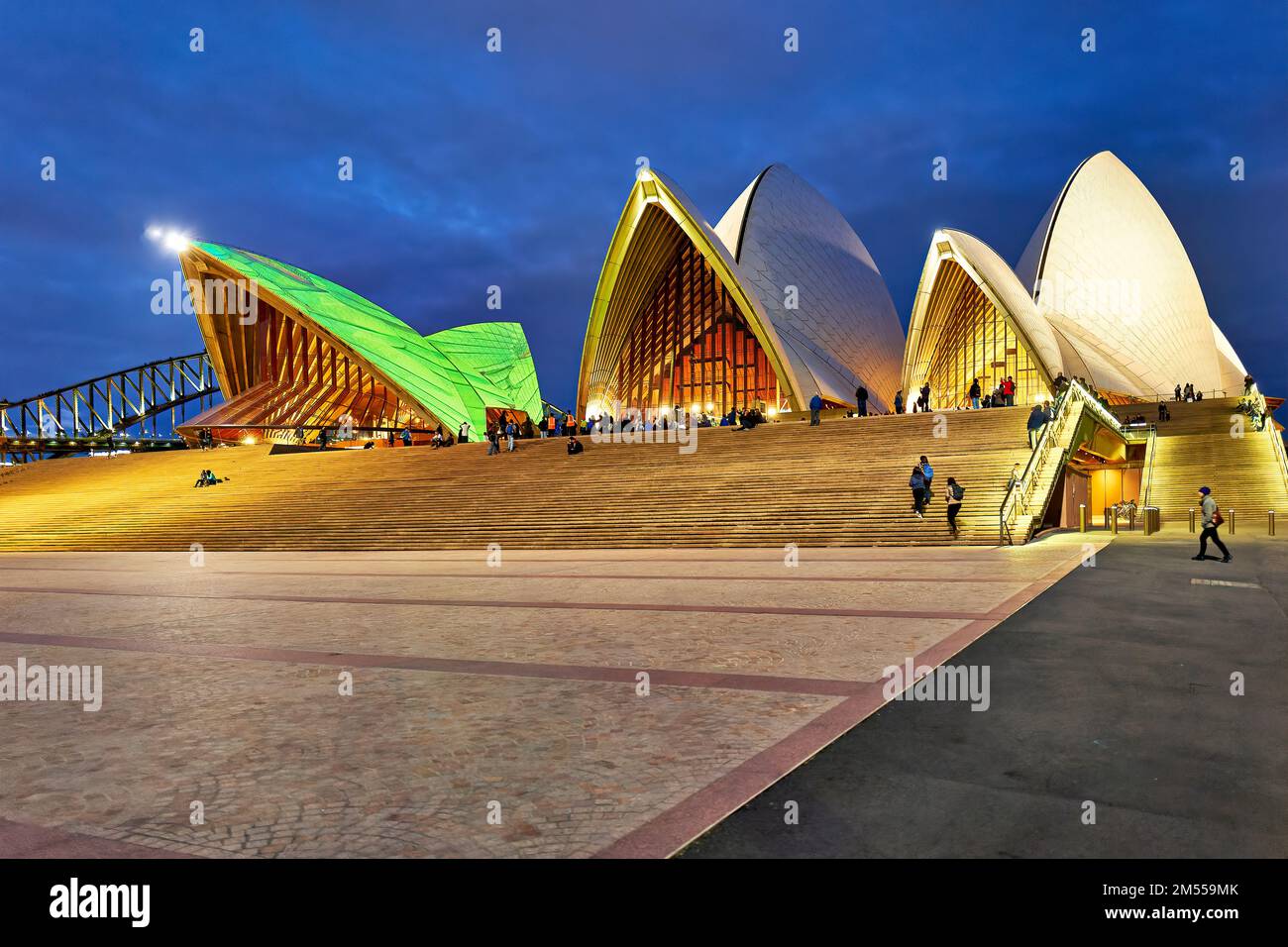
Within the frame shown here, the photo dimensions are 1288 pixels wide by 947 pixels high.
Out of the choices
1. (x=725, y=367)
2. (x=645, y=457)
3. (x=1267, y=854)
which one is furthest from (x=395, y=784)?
(x=725, y=367)

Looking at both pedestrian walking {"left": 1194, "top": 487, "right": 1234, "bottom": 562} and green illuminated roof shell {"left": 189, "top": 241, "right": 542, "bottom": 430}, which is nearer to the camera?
pedestrian walking {"left": 1194, "top": 487, "right": 1234, "bottom": 562}

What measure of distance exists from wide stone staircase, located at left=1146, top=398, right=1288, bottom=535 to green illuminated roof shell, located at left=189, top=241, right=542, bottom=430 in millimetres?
28482

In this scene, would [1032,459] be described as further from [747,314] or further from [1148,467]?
[747,314]

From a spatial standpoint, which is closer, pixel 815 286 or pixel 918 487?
A: pixel 918 487

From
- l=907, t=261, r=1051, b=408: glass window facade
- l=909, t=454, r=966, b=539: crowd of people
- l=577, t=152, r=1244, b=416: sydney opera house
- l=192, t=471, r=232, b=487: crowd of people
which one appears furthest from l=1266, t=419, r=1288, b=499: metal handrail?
l=192, t=471, r=232, b=487: crowd of people

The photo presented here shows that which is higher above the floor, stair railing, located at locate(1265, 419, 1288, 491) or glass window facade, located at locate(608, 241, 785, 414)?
glass window facade, located at locate(608, 241, 785, 414)

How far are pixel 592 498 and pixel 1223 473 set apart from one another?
1607 cm

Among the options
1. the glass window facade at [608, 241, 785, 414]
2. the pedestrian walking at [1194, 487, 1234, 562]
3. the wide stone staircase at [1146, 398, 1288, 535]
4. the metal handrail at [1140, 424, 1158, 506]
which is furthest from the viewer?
A: the glass window facade at [608, 241, 785, 414]

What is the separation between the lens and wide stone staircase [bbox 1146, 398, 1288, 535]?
18.3 metres

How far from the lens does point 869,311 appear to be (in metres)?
44.4

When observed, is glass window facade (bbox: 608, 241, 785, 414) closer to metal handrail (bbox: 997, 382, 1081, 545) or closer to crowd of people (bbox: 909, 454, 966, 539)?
metal handrail (bbox: 997, 382, 1081, 545)

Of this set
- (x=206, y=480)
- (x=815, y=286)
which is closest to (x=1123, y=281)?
(x=815, y=286)

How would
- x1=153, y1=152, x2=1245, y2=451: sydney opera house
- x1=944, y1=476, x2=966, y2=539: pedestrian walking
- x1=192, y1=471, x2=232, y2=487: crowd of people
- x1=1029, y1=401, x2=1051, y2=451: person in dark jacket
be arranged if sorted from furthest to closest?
x1=153, y1=152, x2=1245, y2=451: sydney opera house, x1=192, y1=471, x2=232, y2=487: crowd of people, x1=1029, y1=401, x2=1051, y2=451: person in dark jacket, x1=944, y1=476, x2=966, y2=539: pedestrian walking
